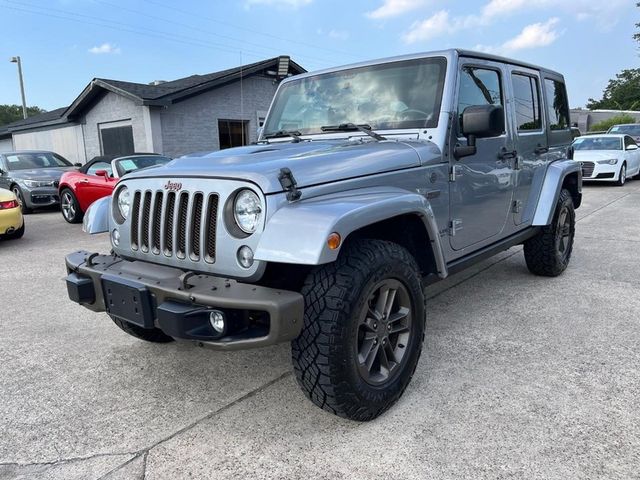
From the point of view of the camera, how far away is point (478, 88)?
11.7 ft

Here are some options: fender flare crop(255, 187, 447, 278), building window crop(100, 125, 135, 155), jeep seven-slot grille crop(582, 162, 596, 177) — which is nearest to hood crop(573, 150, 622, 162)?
jeep seven-slot grille crop(582, 162, 596, 177)

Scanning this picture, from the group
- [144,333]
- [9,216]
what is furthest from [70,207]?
[144,333]

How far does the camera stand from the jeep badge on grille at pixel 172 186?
247 cm

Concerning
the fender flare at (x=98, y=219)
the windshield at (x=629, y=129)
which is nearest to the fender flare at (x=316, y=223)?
the fender flare at (x=98, y=219)

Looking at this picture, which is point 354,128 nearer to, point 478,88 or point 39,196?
point 478,88

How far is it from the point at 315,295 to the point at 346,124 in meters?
1.54

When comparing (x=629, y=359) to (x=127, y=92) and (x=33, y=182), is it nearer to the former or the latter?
(x=33, y=182)

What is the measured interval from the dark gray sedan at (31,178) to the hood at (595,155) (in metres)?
13.4

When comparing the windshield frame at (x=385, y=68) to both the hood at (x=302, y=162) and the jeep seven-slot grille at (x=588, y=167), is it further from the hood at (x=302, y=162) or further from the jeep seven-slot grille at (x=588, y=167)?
the jeep seven-slot grille at (x=588, y=167)

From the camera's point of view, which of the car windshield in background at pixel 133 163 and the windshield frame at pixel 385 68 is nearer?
the windshield frame at pixel 385 68

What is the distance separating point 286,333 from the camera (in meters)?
2.08

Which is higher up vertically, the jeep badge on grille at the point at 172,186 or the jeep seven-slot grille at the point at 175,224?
the jeep badge on grille at the point at 172,186

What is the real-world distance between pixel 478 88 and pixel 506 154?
23.0 inches

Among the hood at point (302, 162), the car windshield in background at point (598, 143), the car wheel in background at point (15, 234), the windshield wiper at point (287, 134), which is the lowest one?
the car wheel in background at point (15, 234)
